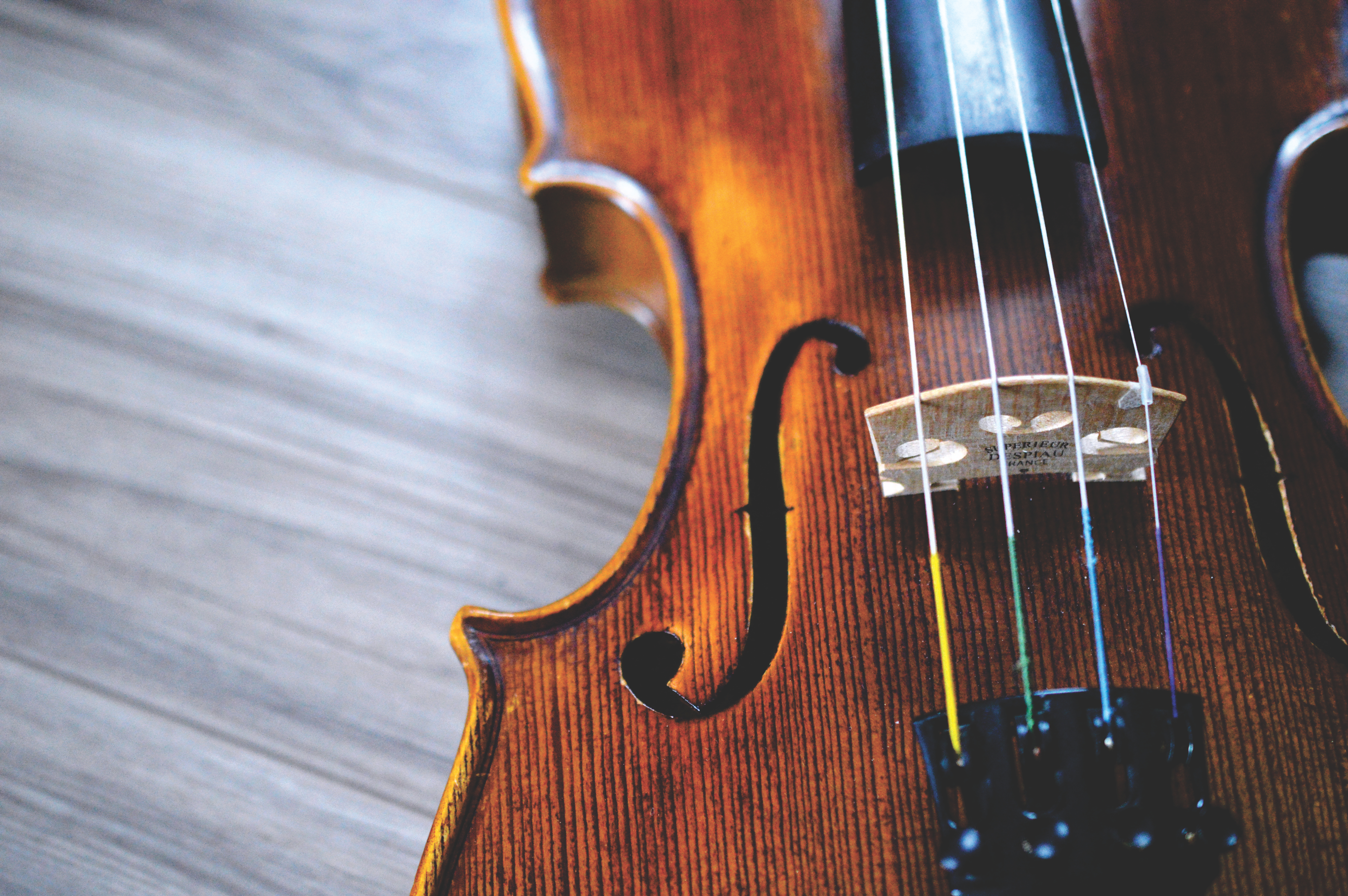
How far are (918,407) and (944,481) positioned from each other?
0.07 m

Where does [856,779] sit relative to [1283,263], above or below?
below

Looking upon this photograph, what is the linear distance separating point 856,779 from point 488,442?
0.57 m

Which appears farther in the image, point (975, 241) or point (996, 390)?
point (975, 241)

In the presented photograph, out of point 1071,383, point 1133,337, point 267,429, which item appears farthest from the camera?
point 267,429

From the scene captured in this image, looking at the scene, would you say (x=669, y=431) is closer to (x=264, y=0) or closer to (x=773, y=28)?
(x=773, y=28)

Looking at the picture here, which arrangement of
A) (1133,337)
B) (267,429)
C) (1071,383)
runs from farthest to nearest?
(267,429)
(1133,337)
(1071,383)

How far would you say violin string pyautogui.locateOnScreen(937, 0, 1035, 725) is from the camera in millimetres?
538

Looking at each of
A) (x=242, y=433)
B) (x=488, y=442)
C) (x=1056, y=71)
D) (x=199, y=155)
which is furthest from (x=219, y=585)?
(x=1056, y=71)

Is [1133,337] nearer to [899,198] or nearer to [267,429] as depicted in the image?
[899,198]

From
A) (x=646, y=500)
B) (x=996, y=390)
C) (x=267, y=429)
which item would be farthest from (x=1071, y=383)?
(x=267, y=429)

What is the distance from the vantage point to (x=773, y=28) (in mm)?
789

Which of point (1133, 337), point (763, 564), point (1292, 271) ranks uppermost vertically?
point (1292, 271)

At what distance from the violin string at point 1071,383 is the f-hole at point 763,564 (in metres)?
0.15

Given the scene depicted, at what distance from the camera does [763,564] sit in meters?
0.60
